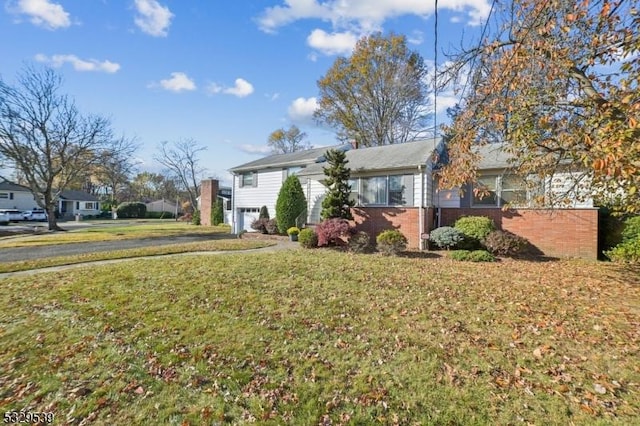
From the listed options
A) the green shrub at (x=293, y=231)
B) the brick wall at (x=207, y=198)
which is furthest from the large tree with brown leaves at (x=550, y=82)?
the brick wall at (x=207, y=198)

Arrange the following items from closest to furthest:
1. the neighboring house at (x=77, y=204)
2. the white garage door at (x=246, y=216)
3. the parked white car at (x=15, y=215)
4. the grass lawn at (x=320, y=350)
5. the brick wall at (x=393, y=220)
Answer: the grass lawn at (x=320, y=350)
the brick wall at (x=393, y=220)
the white garage door at (x=246, y=216)
the parked white car at (x=15, y=215)
the neighboring house at (x=77, y=204)

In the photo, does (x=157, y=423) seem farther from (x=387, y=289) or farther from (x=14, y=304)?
(x=14, y=304)

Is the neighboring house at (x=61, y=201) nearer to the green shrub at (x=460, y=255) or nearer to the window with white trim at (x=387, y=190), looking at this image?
the window with white trim at (x=387, y=190)

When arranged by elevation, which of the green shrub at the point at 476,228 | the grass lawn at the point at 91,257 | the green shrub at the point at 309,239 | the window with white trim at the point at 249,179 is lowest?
the grass lawn at the point at 91,257

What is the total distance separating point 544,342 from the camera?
446 cm

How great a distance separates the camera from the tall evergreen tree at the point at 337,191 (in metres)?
13.9

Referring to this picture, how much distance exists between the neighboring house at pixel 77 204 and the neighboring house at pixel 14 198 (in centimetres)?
387

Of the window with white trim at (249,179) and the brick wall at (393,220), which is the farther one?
the window with white trim at (249,179)

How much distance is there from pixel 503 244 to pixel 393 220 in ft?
13.8

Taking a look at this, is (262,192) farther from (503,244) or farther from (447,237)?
(503,244)

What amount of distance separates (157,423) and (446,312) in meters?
4.65

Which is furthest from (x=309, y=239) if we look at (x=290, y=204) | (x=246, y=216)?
(x=246, y=216)

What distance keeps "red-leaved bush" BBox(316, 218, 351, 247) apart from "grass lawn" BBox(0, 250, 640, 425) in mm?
5037

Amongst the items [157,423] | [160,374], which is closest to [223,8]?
[160,374]
